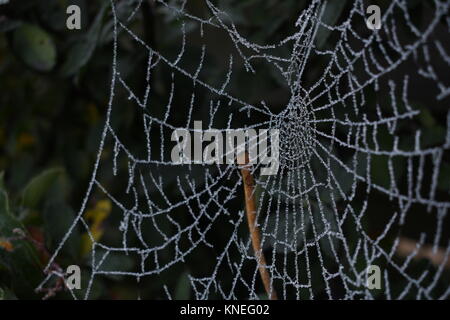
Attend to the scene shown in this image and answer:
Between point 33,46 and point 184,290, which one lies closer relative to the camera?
point 184,290

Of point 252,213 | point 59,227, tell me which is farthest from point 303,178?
point 59,227

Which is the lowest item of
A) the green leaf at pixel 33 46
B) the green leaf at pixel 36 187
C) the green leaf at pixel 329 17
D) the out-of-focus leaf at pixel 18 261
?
the out-of-focus leaf at pixel 18 261

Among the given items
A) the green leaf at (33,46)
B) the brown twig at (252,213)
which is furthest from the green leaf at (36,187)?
the brown twig at (252,213)

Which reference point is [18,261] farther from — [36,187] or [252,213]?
[252,213]

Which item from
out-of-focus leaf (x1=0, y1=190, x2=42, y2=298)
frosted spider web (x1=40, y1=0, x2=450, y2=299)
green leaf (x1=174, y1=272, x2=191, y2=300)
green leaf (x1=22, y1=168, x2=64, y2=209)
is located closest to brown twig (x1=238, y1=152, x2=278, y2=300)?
frosted spider web (x1=40, y1=0, x2=450, y2=299)

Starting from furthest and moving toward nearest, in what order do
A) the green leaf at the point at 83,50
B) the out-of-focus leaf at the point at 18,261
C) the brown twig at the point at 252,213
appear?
the green leaf at the point at 83,50 < the out-of-focus leaf at the point at 18,261 < the brown twig at the point at 252,213

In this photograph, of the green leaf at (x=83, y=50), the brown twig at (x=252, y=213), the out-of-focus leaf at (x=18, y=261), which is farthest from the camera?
the green leaf at (x=83, y=50)

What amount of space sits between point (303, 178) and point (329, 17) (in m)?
0.21

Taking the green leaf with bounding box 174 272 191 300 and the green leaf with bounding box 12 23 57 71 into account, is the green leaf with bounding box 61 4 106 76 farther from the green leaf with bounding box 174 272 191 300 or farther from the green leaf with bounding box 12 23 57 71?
the green leaf with bounding box 174 272 191 300

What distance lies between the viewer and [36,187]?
110 cm

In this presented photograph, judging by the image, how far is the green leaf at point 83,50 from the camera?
1.03 metres

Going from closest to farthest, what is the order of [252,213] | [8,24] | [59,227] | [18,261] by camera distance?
[252,213] → [18,261] → [59,227] → [8,24]

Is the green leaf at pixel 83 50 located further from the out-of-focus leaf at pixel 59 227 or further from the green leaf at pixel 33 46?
the out-of-focus leaf at pixel 59 227
